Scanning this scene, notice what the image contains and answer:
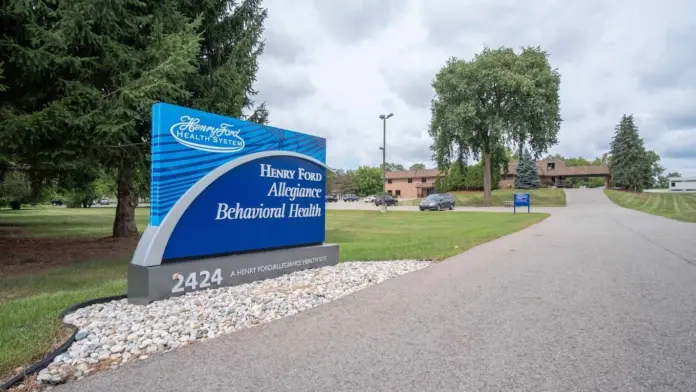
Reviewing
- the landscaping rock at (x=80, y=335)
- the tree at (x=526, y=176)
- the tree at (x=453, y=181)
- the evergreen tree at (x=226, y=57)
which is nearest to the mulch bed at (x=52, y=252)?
the evergreen tree at (x=226, y=57)

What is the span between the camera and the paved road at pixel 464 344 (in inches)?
122

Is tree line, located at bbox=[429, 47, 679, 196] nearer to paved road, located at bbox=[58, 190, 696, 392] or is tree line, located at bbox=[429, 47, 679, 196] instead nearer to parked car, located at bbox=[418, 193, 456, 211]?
parked car, located at bbox=[418, 193, 456, 211]

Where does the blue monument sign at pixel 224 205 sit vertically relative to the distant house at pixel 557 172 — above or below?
below

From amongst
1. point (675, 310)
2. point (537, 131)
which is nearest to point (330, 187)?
point (537, 131)

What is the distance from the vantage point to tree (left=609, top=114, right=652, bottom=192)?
2763 inches

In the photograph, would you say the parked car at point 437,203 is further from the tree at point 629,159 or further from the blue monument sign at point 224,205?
the tree at point 629,159

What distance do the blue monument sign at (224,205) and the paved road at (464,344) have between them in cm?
188

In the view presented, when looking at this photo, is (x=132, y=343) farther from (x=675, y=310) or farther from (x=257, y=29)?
(x=257, y=29)

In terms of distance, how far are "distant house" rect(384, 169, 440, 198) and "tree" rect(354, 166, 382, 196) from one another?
4230 millimetres

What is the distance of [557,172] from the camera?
87812 mm

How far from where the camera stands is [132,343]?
390cm

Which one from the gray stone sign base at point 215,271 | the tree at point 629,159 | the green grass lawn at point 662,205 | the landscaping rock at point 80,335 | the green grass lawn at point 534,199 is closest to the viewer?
the landscaping rock at point 80,335

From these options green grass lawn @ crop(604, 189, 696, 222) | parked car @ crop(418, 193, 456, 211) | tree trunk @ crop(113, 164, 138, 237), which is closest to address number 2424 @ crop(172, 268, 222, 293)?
tree trunk @ crop(113, 164, 138, 237)

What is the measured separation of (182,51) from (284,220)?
142 inches
